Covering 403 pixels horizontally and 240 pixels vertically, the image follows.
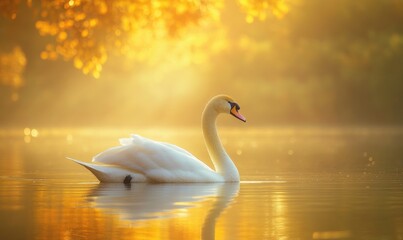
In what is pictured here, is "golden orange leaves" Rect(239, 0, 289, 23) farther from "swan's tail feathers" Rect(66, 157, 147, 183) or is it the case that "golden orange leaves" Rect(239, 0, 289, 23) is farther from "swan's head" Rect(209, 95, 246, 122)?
"swan's tail feathers" Rect(66, 157, 147, 183)

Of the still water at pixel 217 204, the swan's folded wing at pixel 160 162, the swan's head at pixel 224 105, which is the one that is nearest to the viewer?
the still water at pixel 217 204

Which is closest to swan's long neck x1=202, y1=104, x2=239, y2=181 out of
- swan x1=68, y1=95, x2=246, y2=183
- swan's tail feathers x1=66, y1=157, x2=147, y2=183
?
swan x1=68, y1=95, x2=246, y2=183

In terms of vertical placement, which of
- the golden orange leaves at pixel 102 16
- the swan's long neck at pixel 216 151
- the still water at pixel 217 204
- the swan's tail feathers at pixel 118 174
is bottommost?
the still water at pixel 217 204

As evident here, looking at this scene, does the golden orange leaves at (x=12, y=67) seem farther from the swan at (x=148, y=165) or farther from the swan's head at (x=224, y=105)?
the swan at (x=148, y=165)

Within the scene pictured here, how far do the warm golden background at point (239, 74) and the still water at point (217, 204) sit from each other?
75.5 feet

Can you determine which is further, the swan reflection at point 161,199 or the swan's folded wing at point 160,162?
the swan's folded wing at point 160,162

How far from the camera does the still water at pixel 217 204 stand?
8.30m

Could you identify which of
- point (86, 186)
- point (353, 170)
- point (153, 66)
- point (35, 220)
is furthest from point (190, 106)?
point (35, 220)

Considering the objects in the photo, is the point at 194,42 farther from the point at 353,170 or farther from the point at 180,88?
the point at 353,170

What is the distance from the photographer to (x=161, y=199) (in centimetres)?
1099

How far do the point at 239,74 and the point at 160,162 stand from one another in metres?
31.1

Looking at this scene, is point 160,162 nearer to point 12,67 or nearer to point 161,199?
point 161,199

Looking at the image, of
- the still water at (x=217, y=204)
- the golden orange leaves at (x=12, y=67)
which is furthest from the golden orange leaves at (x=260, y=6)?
the golden orange leaves at (x=12, y=67)

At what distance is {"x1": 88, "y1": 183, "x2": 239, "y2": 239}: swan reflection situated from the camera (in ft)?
30.8
